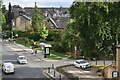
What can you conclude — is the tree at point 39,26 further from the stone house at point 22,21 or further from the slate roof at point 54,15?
the stone house at point 22,21

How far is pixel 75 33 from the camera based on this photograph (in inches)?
1251

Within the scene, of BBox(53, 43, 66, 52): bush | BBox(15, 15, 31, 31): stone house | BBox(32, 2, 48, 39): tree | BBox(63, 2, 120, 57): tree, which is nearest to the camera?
BBox(63, 2, 120, 57): tree

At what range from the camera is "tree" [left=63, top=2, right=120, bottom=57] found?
92.2ft

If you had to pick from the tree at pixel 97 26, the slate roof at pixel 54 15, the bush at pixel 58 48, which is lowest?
the bush at pixel 58 48

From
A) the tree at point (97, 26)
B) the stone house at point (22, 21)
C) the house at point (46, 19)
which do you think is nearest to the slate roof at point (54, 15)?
the house at point (46, 19)

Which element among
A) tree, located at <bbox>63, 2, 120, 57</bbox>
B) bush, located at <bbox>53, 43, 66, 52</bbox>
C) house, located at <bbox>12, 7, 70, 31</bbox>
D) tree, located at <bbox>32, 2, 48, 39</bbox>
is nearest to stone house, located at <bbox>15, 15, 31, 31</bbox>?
house, located at <bbox>12, 7, 70, 31</bbox>

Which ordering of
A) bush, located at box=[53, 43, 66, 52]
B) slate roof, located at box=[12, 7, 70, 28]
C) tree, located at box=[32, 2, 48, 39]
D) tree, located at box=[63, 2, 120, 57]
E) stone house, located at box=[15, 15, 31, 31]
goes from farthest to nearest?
1. stone house, located at box=[15, 15, 31, 31]
2. slate roof, located at box=[12, 7, 70, 28]
3. tree, located at box=[32, 2, 48, 39]
4. bush, located at box=[53, 43, 66, 52]
5. tree, located at box=[63, 2, 120, 57]

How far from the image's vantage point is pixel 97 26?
28.0m

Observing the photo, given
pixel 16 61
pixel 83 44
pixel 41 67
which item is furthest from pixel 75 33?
pixel 16 61

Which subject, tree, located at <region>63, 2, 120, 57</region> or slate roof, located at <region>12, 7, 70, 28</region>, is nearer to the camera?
tree, located at <region>63, 2, 120, 57</region>

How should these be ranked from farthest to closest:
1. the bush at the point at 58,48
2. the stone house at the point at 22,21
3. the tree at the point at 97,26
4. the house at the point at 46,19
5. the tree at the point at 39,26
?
the stone house at the point at 22,21 < the house at the point at 46,19 < the tree at the point at 39,26 < the bush at the point at 58,48 < the tree at the point at 97,26

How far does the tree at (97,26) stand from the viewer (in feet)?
92.2

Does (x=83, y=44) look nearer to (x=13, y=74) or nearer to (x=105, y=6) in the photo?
(x=105, y=6)

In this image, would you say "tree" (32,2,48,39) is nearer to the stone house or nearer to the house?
the house
